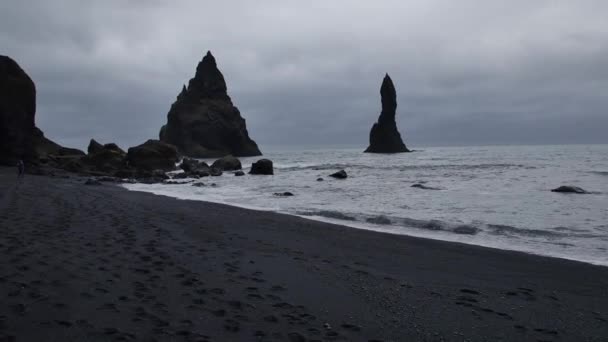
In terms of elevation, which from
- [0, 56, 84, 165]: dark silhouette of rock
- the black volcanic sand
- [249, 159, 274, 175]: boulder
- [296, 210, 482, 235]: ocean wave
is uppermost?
[0, 56, 84, 165]: dark silhouette of rock

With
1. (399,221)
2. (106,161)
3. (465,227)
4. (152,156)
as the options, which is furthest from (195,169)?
(465,227)

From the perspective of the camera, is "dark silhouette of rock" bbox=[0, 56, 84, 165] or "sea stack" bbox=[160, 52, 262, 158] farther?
"sea stack" bbox=[160, 52, 262, 158]

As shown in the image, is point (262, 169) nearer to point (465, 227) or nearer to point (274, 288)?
point (465, 227)

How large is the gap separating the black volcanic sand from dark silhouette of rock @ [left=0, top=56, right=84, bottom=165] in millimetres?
28786

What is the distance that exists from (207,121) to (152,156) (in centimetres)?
6772

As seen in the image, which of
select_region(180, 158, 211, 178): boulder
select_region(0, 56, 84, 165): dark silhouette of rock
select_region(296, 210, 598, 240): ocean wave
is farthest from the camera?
select_region(180, 158, 211, 178): boulder

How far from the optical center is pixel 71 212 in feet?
36.9

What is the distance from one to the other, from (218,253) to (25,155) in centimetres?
3417

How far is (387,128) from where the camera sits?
11275cm

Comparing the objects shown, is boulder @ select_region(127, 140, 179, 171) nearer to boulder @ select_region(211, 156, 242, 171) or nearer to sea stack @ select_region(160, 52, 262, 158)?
boulder @ select_region(211, 156, 242, 171)

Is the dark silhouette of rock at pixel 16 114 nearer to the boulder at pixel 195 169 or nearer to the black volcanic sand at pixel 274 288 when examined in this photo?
the boulder at pixel 195 169

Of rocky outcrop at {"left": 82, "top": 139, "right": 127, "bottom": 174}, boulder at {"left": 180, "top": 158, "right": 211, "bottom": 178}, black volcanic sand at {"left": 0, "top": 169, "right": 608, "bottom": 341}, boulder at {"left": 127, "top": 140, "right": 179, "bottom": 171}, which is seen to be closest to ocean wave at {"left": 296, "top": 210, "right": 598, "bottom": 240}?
black volcanic sand at {"left": 0, "top": 169, "right": 608, "bottom": 341}

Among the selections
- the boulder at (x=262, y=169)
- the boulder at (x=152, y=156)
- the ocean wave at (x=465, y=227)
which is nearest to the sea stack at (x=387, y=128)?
the boulder at (x=152, y=156)

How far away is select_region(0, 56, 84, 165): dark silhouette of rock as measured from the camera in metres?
32.7
